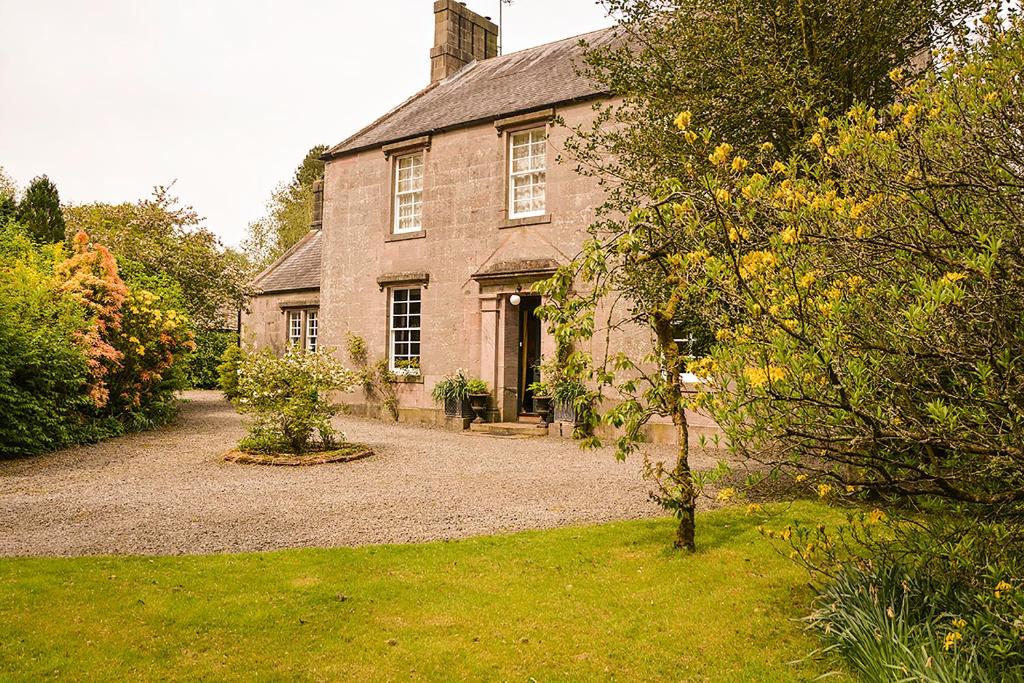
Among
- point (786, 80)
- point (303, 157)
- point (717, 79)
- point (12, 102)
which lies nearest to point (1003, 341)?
point (786, 80)

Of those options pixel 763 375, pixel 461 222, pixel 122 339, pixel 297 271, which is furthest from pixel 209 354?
pixel 763 375

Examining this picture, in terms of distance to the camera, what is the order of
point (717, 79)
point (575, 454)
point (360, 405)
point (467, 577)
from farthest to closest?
point (360, 405) → point (575, 454) → point (717, 79) → point (467, 577)

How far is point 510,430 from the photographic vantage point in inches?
601

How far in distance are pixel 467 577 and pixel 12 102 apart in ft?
59.5

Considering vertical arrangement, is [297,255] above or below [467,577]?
above

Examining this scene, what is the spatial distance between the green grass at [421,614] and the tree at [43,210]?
17.4m

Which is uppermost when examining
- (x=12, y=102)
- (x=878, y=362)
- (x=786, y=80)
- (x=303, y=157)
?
(x=303, y=157)

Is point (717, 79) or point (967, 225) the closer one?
point (967, 225)

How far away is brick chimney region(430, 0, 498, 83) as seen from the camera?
2131 centimetres

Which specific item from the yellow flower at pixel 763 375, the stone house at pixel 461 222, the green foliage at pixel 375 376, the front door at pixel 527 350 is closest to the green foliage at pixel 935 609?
the yellow flower at pixel 763 375

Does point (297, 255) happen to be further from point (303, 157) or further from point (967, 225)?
point (303, 157)

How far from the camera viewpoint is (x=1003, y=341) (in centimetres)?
307

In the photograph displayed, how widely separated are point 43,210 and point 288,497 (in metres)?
16.9

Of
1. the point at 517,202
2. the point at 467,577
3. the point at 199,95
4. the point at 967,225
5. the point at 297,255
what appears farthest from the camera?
the point at 297,255
